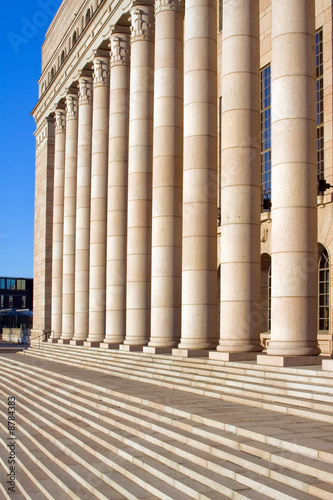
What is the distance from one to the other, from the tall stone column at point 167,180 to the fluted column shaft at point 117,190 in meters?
8.28

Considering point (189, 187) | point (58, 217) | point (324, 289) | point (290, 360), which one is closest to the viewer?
point (290, 360)

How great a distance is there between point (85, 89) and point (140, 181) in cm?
1936

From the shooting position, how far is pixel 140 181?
43562 millimetres

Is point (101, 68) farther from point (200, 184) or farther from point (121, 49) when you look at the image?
point (200, 184)

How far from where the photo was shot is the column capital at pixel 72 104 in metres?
63.2

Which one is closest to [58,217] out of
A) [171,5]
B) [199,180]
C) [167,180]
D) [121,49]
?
[121,49]

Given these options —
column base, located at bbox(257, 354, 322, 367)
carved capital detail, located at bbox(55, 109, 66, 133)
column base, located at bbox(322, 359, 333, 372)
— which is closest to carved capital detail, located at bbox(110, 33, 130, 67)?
carved capital detail, located at bbox(55, 109, 66, 133)

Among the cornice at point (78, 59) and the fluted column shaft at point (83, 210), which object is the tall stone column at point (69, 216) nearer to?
the cornice at point (78, 59)

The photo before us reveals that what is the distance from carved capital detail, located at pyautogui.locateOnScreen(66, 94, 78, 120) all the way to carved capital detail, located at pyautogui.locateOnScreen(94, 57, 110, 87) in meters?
9.29

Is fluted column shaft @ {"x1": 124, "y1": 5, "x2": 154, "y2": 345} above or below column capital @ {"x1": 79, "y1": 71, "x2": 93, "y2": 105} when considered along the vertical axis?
below

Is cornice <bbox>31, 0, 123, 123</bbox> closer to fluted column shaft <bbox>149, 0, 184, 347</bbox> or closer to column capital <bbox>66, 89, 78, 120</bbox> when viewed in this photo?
column capital <bbox>66, 89, 78, 120</bbox>

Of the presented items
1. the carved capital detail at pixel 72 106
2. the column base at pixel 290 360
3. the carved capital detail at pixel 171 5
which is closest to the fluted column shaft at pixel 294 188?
the column base at pixel 290 360

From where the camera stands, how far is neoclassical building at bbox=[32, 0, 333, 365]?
27109 millimetres

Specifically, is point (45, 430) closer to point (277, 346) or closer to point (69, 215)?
point (277, 346)
